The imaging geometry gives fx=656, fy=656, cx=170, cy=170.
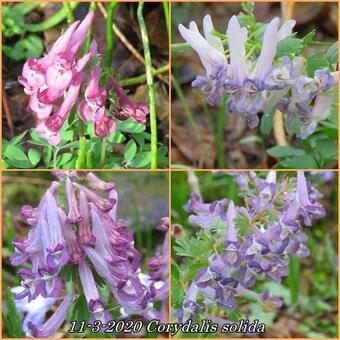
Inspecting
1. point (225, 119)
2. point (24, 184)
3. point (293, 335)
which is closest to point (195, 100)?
point (225, 119)

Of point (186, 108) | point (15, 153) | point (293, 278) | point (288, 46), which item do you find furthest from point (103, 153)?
point (293, 278)

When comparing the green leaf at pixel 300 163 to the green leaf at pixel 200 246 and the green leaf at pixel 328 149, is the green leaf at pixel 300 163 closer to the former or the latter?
the green leaf at pixel 328 149

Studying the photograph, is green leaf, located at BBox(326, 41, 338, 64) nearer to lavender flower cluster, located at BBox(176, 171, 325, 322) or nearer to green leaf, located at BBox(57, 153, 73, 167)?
lavender flower cluster, located at BBox(176, 171, 325, 322)

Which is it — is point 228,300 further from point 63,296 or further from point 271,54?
point 271,54

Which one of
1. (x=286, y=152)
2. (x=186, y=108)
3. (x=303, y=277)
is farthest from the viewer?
(x=303, y=277)

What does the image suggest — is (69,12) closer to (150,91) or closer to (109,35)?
(109,35)

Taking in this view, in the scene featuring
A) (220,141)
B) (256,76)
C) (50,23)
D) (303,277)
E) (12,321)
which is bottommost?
(303,277)

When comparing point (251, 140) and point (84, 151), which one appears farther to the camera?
point (251, 140)
